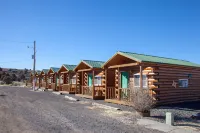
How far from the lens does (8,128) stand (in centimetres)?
826

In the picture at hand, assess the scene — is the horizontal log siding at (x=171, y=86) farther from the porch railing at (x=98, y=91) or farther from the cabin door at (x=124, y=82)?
the porch railing at (x=98, y=91)

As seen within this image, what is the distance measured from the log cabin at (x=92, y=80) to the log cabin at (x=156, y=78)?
233cm

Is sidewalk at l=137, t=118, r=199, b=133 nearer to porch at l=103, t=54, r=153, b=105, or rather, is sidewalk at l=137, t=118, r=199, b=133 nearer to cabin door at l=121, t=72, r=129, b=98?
porch at l=103, t=54, r=153, b=105

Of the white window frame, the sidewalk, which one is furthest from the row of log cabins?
the white window frame

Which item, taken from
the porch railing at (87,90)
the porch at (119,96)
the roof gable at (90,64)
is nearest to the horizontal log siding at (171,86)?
the porch at (119,96)

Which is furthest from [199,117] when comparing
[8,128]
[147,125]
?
[8,128]

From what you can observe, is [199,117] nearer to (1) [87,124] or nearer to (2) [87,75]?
(1) [87,124]

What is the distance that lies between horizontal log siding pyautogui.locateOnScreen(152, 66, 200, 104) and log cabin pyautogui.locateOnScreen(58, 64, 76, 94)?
48.8 feet

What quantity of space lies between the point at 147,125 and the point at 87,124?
8.40 feet

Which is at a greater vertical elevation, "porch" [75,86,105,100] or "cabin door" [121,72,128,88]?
"cabin door" [121,72,128,88]

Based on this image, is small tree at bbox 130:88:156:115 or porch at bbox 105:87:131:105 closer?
small tree at bbox 130:88:156:115

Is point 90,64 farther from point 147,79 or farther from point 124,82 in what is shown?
point 147,79

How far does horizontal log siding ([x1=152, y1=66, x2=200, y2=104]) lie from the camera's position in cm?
1563

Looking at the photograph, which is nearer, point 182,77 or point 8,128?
point 8,128
